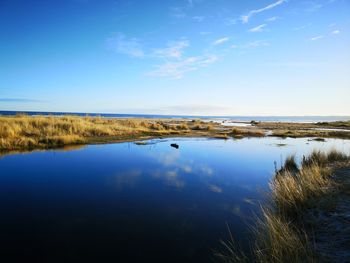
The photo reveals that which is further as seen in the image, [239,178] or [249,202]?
[239,178]

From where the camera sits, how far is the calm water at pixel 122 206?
5445mm

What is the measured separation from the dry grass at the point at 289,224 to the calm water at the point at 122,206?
66 centimetres

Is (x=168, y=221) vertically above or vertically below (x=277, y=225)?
below

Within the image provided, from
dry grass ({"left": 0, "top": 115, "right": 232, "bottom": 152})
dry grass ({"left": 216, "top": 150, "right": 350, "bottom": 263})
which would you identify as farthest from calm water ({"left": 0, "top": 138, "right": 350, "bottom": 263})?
dry grass ({"left": 0, "top": 115, "right": 232, "bottom": 152})

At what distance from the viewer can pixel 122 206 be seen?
7891 millimetres

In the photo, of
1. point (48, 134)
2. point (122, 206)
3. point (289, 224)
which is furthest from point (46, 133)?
point (289, 224)

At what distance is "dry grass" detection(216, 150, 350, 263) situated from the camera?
14.0ft

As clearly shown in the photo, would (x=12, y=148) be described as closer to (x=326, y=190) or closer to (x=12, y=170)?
(x=12, y=170)

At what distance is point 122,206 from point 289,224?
4715 mm

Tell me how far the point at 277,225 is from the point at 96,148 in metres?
15.6

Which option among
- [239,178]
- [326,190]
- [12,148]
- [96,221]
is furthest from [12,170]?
[326,190]

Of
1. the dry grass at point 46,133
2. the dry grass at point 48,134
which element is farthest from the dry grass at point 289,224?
the dry grass at point 46,133

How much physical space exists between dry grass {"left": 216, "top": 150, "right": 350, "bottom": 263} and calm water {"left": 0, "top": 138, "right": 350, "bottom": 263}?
66 cm

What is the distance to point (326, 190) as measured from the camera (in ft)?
24.7
